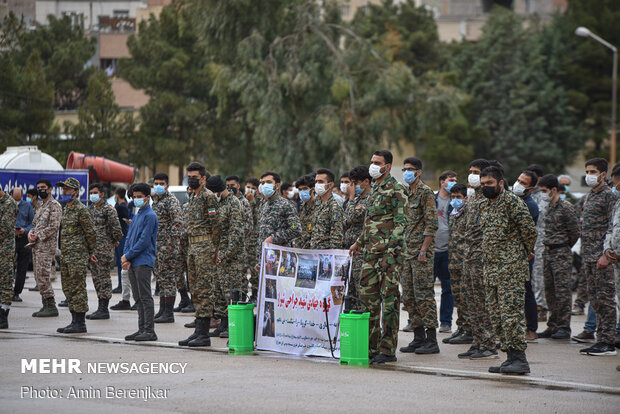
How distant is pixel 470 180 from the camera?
11.5 metres

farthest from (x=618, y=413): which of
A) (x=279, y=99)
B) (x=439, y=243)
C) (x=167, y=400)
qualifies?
(x=279, y=99)

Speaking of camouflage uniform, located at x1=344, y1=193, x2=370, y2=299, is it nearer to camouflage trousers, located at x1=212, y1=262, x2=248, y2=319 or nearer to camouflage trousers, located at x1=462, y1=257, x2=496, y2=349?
camouflage trousers, located at x1=212, y1=262, x2=248, y2=319

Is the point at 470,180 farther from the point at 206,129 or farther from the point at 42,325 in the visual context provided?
the point at 206,129

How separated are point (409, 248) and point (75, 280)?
4.77 metres

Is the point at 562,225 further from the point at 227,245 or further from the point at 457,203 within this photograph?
the point at 227,245

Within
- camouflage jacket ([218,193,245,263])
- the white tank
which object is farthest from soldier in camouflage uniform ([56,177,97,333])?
the white tank

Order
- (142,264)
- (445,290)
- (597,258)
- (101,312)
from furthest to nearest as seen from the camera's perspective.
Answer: (101,312) < (445,290) < (142,264) < (597,258)

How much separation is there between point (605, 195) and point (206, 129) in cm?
3395

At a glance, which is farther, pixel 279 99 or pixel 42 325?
pixel 279 99

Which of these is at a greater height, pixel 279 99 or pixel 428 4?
pixel 428 4

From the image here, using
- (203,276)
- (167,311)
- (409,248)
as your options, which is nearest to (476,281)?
(409,248)

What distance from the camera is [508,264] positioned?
9.62 metres

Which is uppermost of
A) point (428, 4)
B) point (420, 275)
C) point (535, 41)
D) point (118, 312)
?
point (428, 4)

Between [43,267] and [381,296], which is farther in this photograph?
[43,267]
